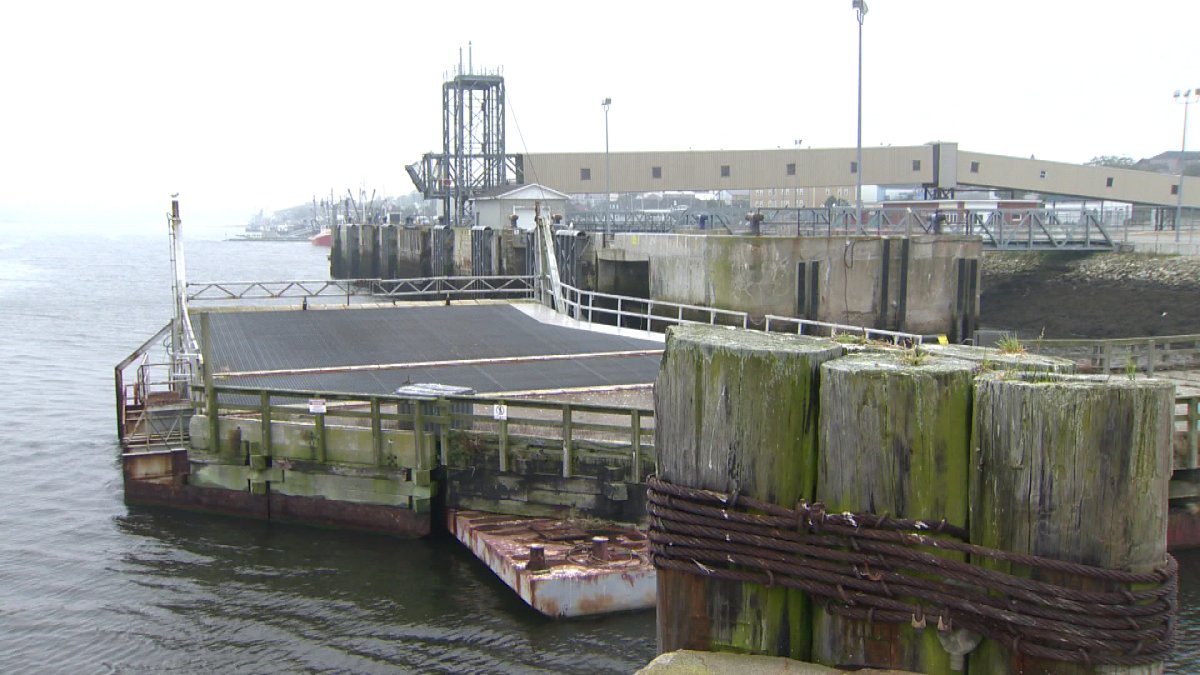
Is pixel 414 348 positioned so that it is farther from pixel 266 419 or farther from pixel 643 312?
pixel 643 312

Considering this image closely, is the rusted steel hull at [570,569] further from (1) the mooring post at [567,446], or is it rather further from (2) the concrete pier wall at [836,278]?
(2) the concrete pier wall at [836,278]

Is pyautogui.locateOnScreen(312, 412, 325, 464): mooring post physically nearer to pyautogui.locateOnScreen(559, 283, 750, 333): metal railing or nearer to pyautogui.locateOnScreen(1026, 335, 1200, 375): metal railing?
pyautogui.locateOnScreen(559, 283, 750, 333): metal railing

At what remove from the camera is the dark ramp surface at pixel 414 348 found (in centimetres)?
2300

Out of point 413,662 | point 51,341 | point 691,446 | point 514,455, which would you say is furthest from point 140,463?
point 51,341

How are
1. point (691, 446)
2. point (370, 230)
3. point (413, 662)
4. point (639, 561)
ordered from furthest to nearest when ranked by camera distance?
1. point (370, 230)
2. point (639, 561)
3. point (413, 662)
4. point (691, 446)

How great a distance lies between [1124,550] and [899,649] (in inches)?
35.0

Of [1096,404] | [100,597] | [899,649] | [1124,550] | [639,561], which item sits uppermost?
[1096,404]

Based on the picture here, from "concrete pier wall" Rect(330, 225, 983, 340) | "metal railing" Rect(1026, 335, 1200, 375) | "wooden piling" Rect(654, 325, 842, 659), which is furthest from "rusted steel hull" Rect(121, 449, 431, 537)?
"concrete pier wall" Rect(330, 225, 983, 340)

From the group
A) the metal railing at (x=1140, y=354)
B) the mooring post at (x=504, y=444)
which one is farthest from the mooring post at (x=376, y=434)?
the metal railing at (x=1140, y=354)

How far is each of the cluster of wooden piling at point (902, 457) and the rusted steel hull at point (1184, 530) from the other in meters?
15.7

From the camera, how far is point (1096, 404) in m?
3.66

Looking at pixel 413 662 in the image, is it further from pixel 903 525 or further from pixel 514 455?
pixel 903 525

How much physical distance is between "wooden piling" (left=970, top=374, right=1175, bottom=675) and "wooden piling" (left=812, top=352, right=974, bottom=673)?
96mm

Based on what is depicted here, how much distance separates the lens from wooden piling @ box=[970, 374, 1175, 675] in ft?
12.0
